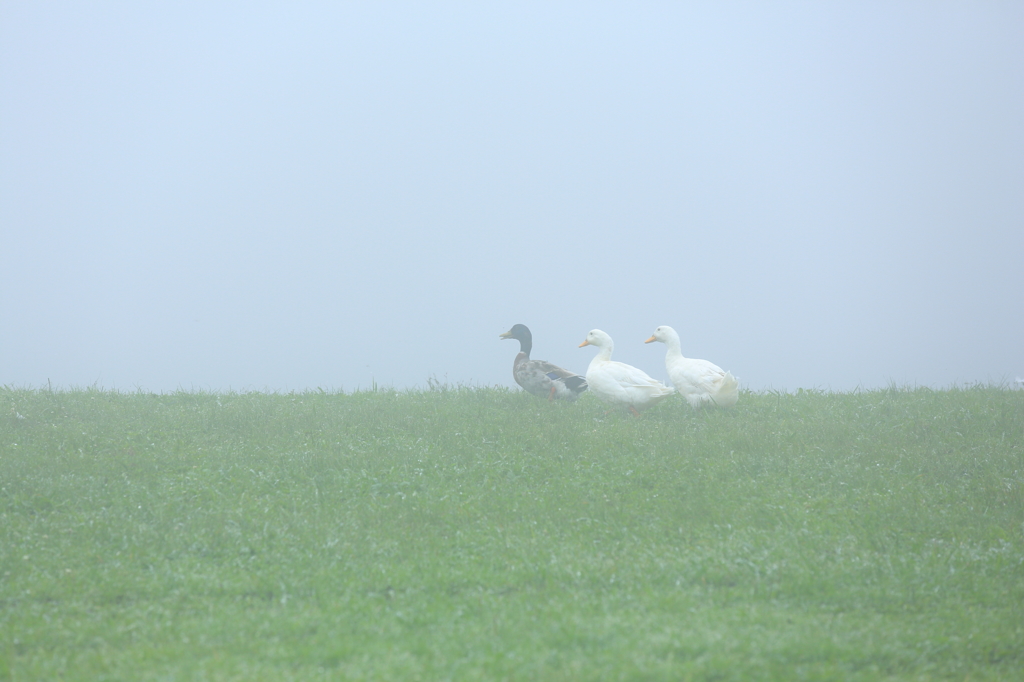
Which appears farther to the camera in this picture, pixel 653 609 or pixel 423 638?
pixel 653 609

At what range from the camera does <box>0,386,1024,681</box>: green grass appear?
554 cm

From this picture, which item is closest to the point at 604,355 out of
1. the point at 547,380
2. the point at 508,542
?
the point at 547,380

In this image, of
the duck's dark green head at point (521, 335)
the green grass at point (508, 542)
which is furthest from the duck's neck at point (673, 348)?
the duck's dark green head at point (521, 335)

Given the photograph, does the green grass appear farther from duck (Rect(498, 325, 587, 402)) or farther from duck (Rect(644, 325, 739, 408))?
duck (Rect(498, 325, 587, 402))

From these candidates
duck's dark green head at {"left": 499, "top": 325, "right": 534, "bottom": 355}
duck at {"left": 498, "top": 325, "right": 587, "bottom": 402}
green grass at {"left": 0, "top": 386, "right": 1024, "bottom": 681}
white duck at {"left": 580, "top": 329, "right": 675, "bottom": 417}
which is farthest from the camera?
duck's dark green head at {"left": 499, "top": 325, "right": 534, "bottom": 355}

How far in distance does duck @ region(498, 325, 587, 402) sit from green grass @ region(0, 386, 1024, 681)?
82cm

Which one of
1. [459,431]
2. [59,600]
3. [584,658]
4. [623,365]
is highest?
[623,365]

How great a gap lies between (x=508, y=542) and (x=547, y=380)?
6.62 metres

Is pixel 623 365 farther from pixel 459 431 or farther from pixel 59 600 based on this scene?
pixel 59 600

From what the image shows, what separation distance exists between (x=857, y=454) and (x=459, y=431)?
18.8 ft

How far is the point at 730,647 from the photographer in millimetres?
5500

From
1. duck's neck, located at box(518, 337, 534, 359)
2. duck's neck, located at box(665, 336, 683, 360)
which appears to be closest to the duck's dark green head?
duck's neck, located at box(518, 337, 534, 359)

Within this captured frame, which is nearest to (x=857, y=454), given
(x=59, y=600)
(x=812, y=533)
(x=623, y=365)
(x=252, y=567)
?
(x=812, y=533)

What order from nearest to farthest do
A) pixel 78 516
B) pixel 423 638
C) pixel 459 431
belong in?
pixel 423 638, pixel 78 516, pixel 459 431
